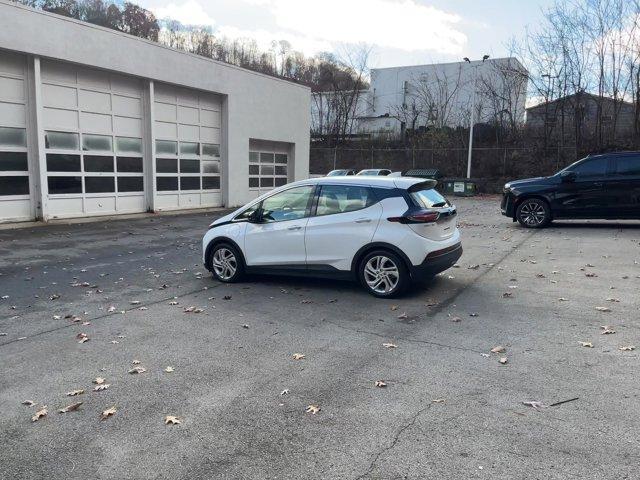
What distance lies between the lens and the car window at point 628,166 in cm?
Result: 1352

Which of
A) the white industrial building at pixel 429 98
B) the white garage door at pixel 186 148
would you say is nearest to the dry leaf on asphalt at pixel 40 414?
the white garage door at pixel 186 148

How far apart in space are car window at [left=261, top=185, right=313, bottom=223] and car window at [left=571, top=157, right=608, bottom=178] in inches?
359

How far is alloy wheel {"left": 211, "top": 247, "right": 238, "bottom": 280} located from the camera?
8659 mm

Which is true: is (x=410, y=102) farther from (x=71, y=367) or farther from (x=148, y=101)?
(x=71, y=367)

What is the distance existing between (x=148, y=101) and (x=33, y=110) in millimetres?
4577

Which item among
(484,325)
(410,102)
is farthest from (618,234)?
(410,102)

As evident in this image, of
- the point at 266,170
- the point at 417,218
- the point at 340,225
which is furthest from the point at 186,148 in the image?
the point at 417,218

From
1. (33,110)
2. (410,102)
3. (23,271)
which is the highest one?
(410,102)

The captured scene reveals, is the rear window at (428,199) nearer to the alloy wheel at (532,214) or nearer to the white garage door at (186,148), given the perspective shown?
the alloy wheel at (532,214)

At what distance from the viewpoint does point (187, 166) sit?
72.6ft

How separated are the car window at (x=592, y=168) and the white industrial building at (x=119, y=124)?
47.5ft

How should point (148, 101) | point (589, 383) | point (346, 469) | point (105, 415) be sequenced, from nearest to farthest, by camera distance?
point (346, 469) → point (105, 415) → point (589, 383) → point (148, 101)

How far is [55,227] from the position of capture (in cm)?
1592

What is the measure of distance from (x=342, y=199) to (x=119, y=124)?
1412 cm
